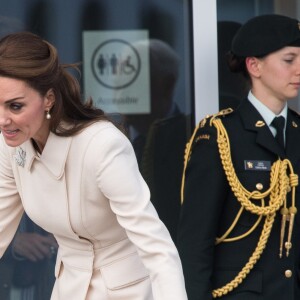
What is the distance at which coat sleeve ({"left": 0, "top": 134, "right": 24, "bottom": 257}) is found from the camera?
10.4 feet

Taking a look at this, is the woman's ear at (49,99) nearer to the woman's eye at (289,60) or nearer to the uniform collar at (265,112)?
the uniform collar at (265,112)

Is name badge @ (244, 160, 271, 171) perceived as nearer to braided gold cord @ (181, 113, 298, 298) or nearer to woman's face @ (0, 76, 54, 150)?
braided gold cord @ (181, 113, 298, 298)

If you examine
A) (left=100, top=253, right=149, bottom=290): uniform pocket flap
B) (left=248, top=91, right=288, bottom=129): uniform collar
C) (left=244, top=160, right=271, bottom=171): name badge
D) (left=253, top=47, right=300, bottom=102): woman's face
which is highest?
(left=253, top=47, right=300, bottom=102): woman's face

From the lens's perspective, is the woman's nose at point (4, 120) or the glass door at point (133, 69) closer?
the woman's nose at point (4, 120)

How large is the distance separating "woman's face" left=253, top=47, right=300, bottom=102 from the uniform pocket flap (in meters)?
1.06

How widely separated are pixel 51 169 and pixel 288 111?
1267mm

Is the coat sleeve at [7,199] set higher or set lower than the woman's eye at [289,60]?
lower

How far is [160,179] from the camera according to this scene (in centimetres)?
497

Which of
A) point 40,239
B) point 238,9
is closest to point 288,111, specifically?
point 238,9

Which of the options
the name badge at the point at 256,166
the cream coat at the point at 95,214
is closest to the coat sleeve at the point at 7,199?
the cream coat at the point at 95,214

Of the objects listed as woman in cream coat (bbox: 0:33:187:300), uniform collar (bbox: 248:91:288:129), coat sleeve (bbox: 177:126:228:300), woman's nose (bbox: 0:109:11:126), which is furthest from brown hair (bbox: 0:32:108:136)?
uniform collar (bbox: 248:91:288:129)

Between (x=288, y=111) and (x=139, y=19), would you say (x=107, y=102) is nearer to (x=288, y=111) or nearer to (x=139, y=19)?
(x=139, y=19)

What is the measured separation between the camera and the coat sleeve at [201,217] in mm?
3703

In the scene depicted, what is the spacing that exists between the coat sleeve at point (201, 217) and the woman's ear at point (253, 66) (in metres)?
0.33
